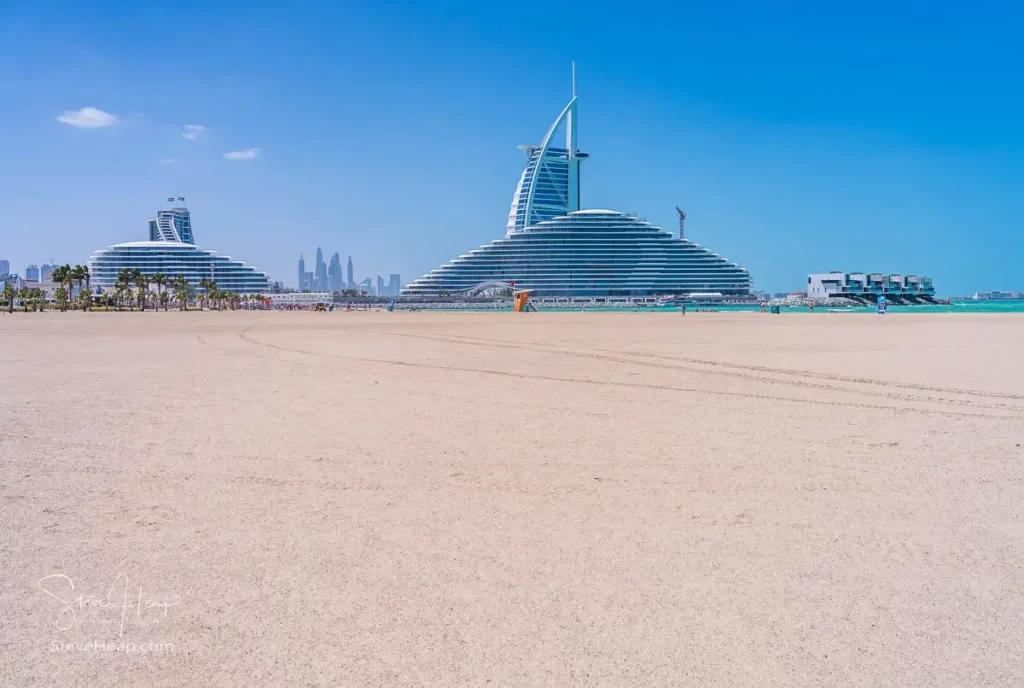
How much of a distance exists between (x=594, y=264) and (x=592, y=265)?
1.49 ft

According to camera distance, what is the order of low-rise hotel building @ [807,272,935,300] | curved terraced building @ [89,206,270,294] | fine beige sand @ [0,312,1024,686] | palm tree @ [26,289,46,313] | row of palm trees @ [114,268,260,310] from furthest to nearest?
curved terraced building @ [89,206,270,294] < low-rise hotel building @ [807,272,935,300] < row of palm trees @ [114,268,260,310] < palm tree @ [26,289,46,313] < fine beige sand @ [0,312,1024,686]

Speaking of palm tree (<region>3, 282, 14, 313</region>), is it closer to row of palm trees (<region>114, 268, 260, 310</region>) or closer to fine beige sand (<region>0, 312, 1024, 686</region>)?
row of palm trees (<region>114, 268, 260, 310</region>)

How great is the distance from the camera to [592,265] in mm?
142875

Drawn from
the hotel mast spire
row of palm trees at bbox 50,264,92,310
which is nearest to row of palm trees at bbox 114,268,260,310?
row of palm trees at bbox 50,264,92,310

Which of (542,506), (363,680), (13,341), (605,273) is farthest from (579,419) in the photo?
(605,273)

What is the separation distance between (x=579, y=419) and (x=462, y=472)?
2977 mm

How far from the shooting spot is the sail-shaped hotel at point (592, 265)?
140625mm

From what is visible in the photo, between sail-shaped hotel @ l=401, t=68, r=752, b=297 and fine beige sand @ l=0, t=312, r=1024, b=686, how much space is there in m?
133

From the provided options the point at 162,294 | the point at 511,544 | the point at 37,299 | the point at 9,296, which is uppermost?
the point at 162,294

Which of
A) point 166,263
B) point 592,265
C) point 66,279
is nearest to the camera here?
point 66,279

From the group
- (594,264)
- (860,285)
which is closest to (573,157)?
(594,264)

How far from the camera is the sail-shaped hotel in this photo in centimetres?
14062

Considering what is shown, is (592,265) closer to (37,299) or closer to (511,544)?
(37,299)

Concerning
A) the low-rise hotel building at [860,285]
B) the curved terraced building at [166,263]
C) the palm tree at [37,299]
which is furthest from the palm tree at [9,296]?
the low-rise hotel building at [860,285]
